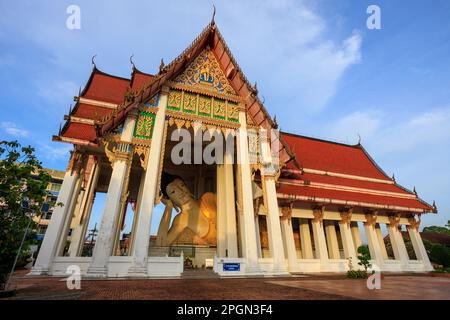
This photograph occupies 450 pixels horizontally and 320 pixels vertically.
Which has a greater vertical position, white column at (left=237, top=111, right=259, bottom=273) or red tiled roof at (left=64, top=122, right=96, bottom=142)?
red tiled roof at (left=64, top=122, right=96, bottom=142)

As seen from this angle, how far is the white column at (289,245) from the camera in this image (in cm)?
1216

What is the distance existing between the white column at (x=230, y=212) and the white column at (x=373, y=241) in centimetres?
885

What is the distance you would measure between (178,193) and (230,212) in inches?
163

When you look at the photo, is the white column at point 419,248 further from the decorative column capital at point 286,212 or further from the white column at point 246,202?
the white column at point 246,202

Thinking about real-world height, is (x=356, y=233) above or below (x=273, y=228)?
above

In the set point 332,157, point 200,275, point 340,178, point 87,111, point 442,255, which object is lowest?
point 200,275

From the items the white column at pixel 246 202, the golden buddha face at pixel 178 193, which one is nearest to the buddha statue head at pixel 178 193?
the golden buddha face at pixel 178 193

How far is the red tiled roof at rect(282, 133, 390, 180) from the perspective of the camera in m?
17.8

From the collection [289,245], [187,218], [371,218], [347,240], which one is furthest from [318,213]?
[187,218]

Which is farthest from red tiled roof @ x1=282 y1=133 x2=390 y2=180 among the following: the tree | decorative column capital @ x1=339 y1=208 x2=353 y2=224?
the tree

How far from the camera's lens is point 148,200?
8.52 metres

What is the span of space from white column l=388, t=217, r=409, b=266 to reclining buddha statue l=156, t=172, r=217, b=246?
11.8 m

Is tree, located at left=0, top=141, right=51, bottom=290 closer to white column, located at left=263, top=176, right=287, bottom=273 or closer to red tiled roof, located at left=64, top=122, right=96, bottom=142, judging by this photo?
red tiled roof, located at left=64, top=122, right=96, bottom=142

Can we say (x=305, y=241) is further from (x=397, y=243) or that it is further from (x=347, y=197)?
(x=397, y=243)
